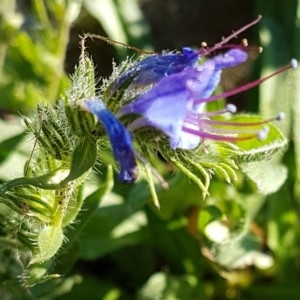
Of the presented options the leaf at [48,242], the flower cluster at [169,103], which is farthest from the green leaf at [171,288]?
the flower cluster at [169,103]

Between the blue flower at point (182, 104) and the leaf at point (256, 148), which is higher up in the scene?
the blue flower at point (182, 104)

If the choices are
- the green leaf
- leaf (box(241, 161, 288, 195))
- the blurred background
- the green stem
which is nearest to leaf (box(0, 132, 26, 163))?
→ the blurred background

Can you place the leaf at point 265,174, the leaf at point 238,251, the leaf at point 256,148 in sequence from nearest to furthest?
the leaf at point 256,148
the leaf at point 265,174
the leaf at point 238,251

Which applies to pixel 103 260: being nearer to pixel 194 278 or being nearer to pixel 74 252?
pixel 194 278

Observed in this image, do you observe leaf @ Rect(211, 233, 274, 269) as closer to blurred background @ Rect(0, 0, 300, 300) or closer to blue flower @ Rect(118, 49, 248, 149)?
blurred background @ Rect(0, 0, 300, 300)

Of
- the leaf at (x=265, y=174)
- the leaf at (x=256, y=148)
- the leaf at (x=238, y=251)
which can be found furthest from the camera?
the leaf at (x=238, y=251)

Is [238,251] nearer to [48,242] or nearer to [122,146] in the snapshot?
[48,242]

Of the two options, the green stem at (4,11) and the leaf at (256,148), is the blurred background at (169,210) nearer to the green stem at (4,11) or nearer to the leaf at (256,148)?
the green stem at (4,11)
